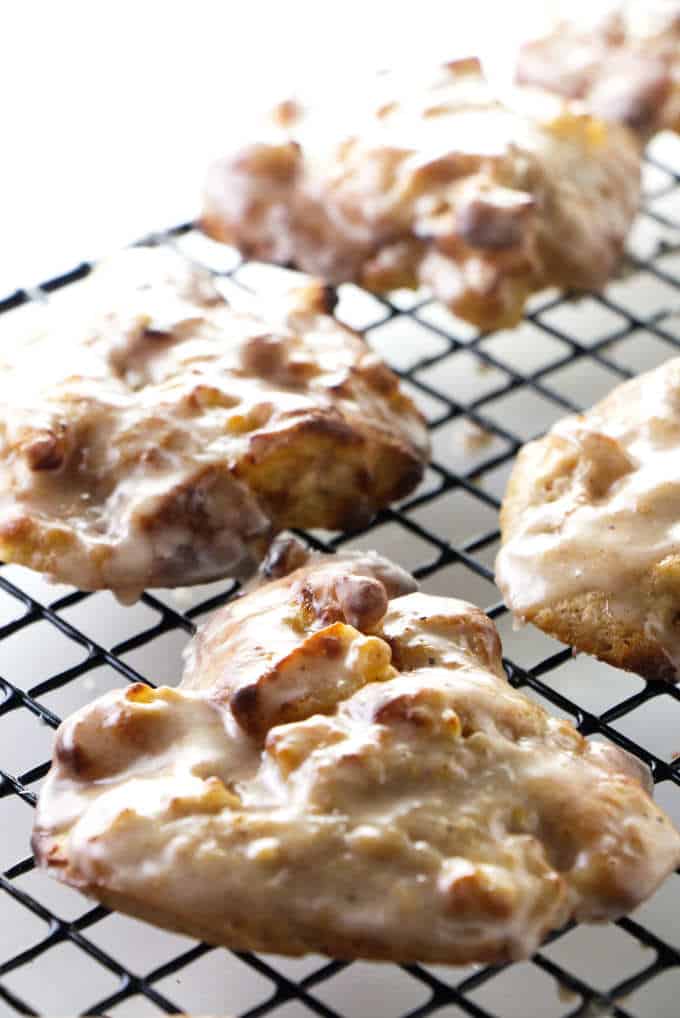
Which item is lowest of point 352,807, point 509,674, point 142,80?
point 509,674

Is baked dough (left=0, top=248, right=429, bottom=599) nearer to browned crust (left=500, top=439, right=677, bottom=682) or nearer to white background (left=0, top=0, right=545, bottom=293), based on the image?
browned crust (left=500, top=439, right=677, bottom=682)

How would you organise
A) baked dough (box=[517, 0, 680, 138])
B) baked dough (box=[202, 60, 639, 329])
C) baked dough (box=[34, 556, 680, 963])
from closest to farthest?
baked dough (box=[34, 556, 680, 963]) < baked dough (box=[202, 60, 639, 329]) < baked dough (box=[517, 0, 680, 138])

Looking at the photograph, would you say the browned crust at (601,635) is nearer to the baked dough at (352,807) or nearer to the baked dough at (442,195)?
the baked dough at (352,807)

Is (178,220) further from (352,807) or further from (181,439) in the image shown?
(352,807)

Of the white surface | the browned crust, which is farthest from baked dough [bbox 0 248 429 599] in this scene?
the browned crust

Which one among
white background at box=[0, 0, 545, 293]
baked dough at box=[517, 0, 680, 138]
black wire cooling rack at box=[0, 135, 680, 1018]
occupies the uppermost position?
baked dough at box=[517, 0, 680, 138]

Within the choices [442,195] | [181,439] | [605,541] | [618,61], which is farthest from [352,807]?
[618,61]

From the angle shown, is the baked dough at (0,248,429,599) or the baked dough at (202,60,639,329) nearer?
the baked dough at (0,248,429,599)
